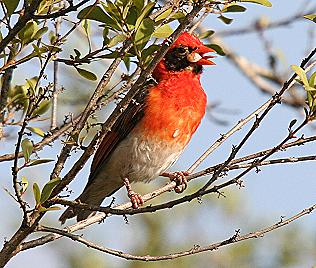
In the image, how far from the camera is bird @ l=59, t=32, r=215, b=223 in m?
4.43

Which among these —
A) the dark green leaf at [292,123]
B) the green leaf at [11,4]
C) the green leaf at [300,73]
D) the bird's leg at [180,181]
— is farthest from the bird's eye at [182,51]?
the green leaf at [11,4]

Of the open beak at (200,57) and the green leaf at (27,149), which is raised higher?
the open beak at (200,57)

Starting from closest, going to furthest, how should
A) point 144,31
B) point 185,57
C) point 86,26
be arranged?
1. point 144,31
2. point 86,26
3. point 185,57

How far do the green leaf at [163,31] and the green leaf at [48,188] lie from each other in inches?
25.8

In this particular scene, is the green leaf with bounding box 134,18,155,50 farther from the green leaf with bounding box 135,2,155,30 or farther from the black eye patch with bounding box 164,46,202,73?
the black eye patch with bounding box 164,46,202,73

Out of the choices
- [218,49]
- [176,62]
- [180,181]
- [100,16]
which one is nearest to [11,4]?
[100,16]

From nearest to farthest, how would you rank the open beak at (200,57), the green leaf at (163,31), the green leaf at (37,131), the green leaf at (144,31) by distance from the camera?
1. the green leaf at (144,31)
2. the green leaf at (163,31)
3. the green leaf at (37,131)
4. the open beak at (200,57)

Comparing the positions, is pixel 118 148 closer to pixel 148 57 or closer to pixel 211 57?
pixel 211 57

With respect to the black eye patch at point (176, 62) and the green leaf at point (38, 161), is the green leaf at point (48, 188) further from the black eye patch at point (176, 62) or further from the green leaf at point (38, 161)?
the black eye patch at point (176, 62)

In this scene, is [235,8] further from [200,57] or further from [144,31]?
[200,57]

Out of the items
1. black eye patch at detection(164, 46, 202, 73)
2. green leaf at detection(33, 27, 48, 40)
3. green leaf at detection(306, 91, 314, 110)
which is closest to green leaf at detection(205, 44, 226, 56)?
black eye patch at detection(164, 46, 202, 73)

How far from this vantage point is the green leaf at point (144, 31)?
9.11ft

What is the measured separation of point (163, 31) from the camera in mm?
2996

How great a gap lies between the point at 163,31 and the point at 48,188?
0.72 meters
